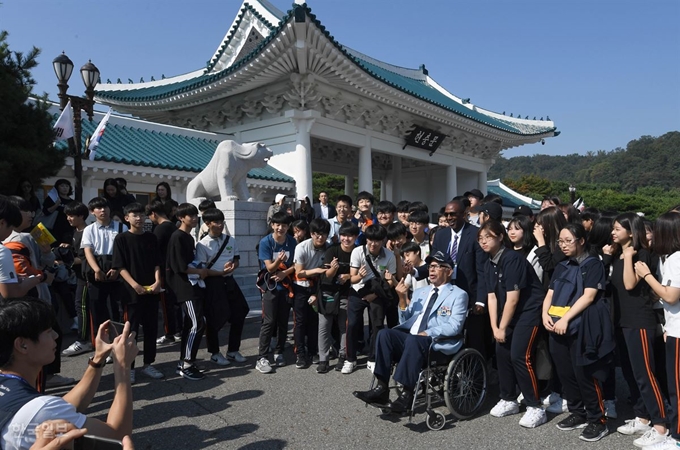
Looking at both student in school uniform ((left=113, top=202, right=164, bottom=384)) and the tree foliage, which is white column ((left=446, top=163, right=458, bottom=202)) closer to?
the tree foliage

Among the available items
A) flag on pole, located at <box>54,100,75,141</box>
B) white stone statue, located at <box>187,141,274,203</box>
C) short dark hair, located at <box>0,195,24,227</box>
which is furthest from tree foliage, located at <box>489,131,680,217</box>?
short dark hair, located at <box>0,195,24,227</box>

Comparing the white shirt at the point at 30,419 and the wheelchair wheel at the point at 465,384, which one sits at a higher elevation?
the white shirt at the point at 30,419

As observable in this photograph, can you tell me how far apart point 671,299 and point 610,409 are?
51.2 inches

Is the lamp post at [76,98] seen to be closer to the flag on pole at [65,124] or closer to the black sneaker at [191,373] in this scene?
the flag on pole at [65,124]

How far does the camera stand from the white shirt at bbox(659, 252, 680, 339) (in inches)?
121

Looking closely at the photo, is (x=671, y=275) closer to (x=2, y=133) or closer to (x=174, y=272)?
(x=174, y=272)

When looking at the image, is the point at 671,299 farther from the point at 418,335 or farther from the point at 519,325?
the point at 418,335

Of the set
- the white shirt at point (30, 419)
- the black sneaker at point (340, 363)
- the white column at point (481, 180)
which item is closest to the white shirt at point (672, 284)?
the black sneaker at point (340, 363)

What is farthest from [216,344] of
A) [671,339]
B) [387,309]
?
[671,339]

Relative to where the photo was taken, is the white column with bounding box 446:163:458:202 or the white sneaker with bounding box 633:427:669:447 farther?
the white column with bounding box 446:163:458:202

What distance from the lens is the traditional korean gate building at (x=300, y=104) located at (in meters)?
11.0

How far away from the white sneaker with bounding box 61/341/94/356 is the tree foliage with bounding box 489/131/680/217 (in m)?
26.3

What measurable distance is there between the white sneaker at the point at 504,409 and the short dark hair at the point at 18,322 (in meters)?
3.40

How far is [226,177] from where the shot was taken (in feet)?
25.0
